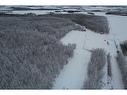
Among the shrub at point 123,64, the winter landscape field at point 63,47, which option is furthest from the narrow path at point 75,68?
the shrub at point 123,64

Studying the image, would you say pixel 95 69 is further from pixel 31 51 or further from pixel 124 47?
pixel 31 51

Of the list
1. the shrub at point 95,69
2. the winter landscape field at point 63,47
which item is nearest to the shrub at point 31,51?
the winter landscape field at point 63,47

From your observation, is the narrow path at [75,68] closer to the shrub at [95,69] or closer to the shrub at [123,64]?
the shrub at [95,69]

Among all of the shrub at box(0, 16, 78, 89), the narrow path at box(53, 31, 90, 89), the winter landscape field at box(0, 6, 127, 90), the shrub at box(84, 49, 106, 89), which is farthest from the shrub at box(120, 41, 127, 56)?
the shrub at box(0, 16, 78, 89)

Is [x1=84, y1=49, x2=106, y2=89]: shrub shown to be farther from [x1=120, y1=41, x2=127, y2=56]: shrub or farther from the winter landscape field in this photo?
[x1=120, y1=41, x2=127, y2=56]: shrub

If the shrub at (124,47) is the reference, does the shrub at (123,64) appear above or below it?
below

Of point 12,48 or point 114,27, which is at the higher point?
point 114,27

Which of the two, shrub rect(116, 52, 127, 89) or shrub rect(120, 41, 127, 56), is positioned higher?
shrub rect(120, 41, 127, 56)
